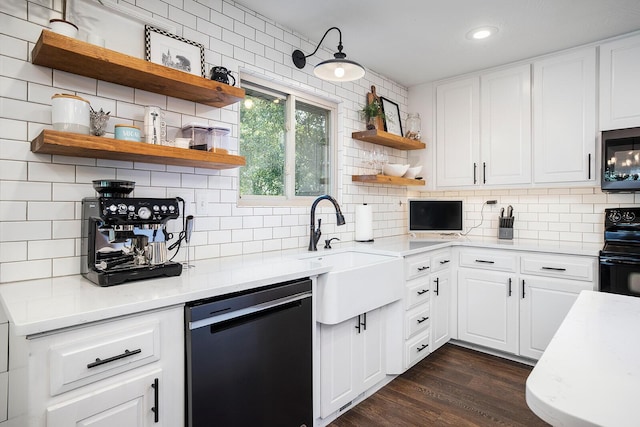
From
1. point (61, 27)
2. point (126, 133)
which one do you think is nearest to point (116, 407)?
point (126, 133)

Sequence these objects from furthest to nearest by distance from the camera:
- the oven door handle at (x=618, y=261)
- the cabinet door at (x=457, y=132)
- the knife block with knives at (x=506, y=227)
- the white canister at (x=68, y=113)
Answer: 1. the cabinet door at (x=457, y=132)
2. the knife block with knives at (x=506, y=227)
3. the oven door handle at (x=618, y=261)
4. the white canister at (x=68, y=113)

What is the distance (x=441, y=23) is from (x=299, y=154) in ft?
4.59

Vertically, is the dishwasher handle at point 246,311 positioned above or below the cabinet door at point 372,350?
above

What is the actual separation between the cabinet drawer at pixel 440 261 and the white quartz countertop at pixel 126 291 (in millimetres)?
1388

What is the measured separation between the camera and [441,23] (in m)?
2.51

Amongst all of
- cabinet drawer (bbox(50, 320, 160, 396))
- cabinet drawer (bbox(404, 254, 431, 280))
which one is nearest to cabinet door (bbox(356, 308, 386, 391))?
cabinet drawer (bbox(404, 254, 431, 280))

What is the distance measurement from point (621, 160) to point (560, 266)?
0.91 m

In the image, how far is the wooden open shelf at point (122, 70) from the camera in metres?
1.38

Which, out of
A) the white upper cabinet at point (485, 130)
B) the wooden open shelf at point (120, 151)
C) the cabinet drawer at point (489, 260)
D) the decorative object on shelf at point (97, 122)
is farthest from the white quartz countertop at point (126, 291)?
the white upper cabinet at point (485, 130)

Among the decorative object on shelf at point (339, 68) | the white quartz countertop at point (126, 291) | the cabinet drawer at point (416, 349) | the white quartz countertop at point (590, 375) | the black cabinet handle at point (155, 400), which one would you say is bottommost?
the cabinet drawer at point (416, 349)

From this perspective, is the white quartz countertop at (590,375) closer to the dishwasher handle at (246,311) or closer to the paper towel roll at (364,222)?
the dishwasher handle at (246,311)

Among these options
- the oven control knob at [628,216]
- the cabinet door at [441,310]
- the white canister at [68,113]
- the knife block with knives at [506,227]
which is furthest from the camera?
the knife block with knives at [506,227]

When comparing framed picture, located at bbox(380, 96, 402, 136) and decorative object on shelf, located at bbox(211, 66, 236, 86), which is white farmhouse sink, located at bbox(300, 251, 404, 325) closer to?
decorative object on shelf, located at bbox(211, 66, 236, 86)

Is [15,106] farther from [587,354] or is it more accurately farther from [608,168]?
[608,168]
